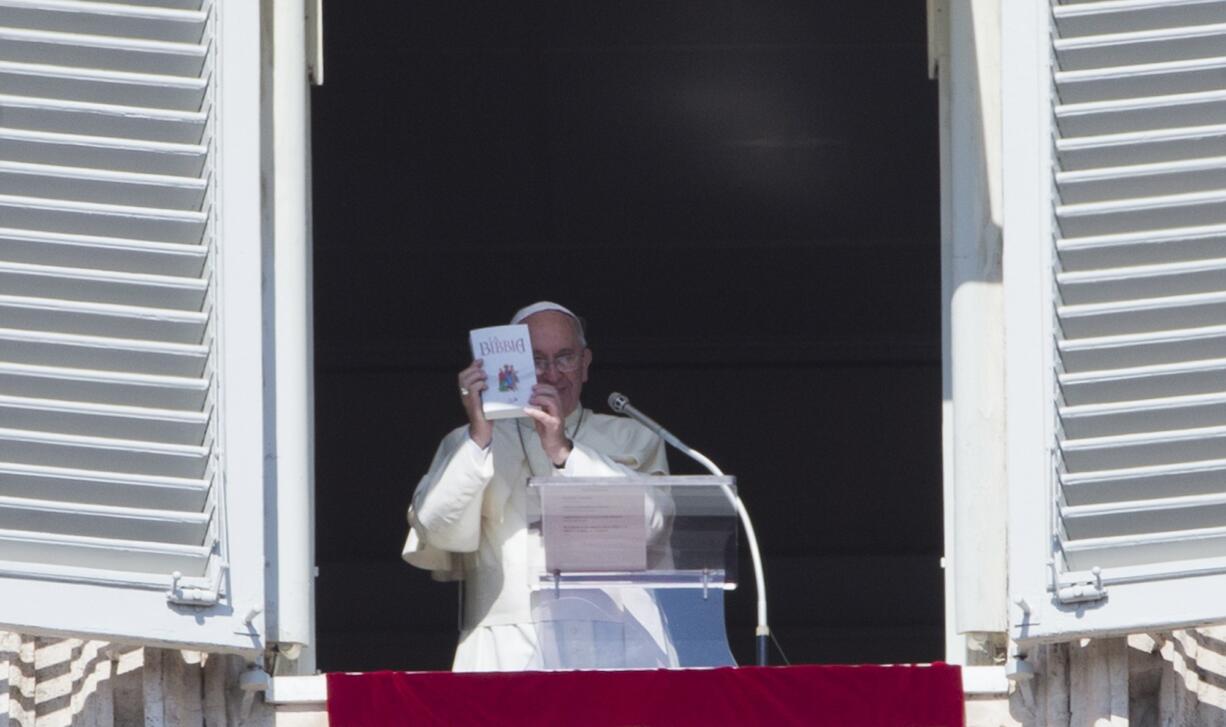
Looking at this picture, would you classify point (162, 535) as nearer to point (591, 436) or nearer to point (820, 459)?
point (591, 436)

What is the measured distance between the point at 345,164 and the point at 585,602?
12.3ft

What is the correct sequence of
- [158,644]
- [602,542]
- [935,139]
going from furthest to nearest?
[935,139]
[602,542]
[158,644]

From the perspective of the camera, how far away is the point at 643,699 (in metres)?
5.04

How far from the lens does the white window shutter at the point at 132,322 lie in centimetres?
482

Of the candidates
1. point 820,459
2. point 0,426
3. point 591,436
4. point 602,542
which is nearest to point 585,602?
point 602,542

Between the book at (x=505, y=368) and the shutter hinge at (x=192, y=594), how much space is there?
2.64 feet

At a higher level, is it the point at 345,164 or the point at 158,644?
the point at 345,164

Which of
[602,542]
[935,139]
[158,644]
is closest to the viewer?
[158,644]

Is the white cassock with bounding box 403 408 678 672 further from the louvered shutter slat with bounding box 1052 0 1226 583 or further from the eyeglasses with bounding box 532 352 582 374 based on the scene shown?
the louvered shutter slat with bounding box 1052 0 1226 583

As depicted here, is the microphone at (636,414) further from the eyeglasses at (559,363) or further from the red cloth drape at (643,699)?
the red cloth drape at (643,699)

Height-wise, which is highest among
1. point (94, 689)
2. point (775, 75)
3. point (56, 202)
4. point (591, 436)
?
point (775, 75)

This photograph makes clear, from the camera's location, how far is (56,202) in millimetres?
4938

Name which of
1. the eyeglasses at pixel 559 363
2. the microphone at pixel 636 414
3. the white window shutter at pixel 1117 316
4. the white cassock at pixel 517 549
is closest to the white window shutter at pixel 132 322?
the white cassock at pixel 517 549

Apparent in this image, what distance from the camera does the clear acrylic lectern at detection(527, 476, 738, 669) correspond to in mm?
5164
